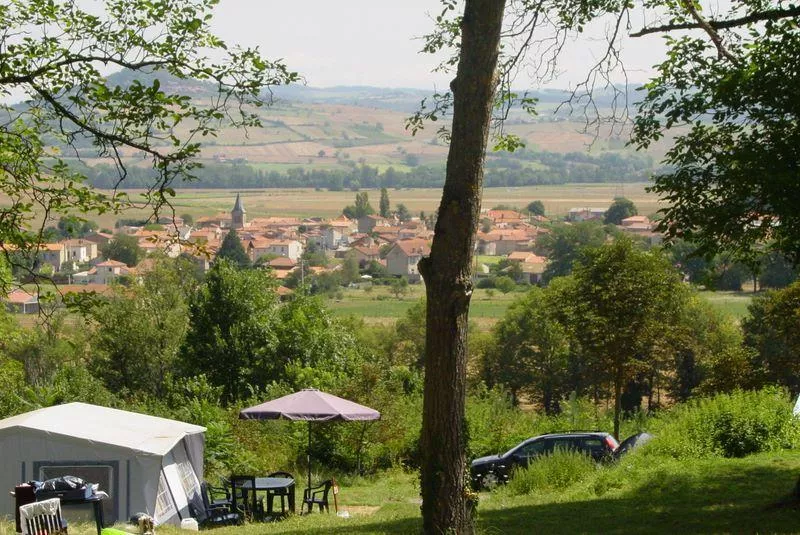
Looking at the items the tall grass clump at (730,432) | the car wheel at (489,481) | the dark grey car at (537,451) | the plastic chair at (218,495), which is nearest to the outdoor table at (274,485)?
the plastic chair at (218,495)

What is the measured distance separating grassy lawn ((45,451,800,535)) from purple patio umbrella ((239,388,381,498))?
1549mm

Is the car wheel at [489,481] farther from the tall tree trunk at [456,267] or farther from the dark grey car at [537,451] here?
the tall tree trunk at [456,267]

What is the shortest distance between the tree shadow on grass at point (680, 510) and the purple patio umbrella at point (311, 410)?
3.67 metres

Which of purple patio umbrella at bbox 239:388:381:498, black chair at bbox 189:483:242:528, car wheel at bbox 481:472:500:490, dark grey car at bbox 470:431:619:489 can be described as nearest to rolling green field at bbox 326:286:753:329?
dark grey car at bbox 470:431:619:489

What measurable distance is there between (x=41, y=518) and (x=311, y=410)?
6.90 metres

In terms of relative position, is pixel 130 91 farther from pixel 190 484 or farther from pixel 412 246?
pixel 412 246

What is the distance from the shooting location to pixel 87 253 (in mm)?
174750

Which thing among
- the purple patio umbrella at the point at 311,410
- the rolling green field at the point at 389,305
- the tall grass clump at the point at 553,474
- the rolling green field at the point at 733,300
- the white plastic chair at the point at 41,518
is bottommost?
the rolling green field at the point at 389,305

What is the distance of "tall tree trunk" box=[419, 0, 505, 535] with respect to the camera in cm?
775

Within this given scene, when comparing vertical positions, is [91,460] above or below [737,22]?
below

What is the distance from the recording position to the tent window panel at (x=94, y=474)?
44.7ft

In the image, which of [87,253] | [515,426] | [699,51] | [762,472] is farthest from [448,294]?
[87,253]

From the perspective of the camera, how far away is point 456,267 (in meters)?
7.73

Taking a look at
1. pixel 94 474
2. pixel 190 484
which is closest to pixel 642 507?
pixel 190 484
